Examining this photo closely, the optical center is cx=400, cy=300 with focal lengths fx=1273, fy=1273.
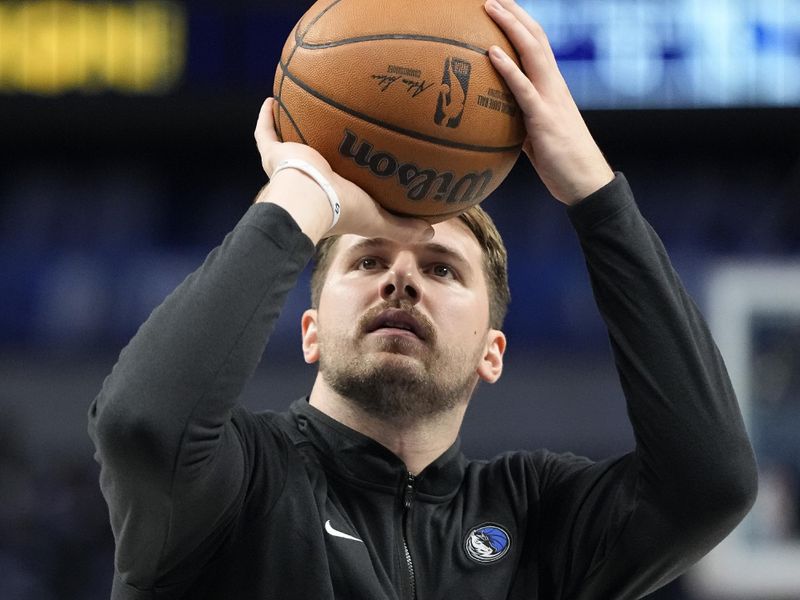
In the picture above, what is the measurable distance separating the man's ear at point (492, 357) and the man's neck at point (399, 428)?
0.15 meters

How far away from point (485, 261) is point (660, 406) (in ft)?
1.56

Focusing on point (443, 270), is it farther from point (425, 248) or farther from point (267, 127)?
point (267, 127)

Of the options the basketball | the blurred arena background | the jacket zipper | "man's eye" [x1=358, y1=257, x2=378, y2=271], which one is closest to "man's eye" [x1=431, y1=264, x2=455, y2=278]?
"man's eye" [x1=358, y1=257, x2=378, y2=271]

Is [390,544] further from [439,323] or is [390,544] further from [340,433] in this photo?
[439,323]

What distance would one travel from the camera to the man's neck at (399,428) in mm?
2213

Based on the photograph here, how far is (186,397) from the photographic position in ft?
5.65

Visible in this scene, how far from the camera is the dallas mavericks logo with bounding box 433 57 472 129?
1977mm

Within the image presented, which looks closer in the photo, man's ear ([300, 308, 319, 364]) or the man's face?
the man's face

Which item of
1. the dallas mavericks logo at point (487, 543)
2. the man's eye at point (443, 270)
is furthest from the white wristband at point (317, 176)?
the dallas mavericks logo at point (487, 543)

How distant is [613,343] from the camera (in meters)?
2.12

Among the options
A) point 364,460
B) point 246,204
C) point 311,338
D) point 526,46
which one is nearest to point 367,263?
point 311,338

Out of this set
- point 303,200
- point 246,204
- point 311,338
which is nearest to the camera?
point 303,200

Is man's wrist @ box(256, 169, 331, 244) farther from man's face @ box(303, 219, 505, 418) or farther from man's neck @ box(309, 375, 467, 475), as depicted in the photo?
man's neck @ box(309, 375, 467, 475)

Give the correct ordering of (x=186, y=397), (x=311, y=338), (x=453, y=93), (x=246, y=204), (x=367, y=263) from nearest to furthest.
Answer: (x=186, y=397) < (x=453, y=93) < (x=367, y=263) < (x=311, y=338) < (x=246, y=204)
